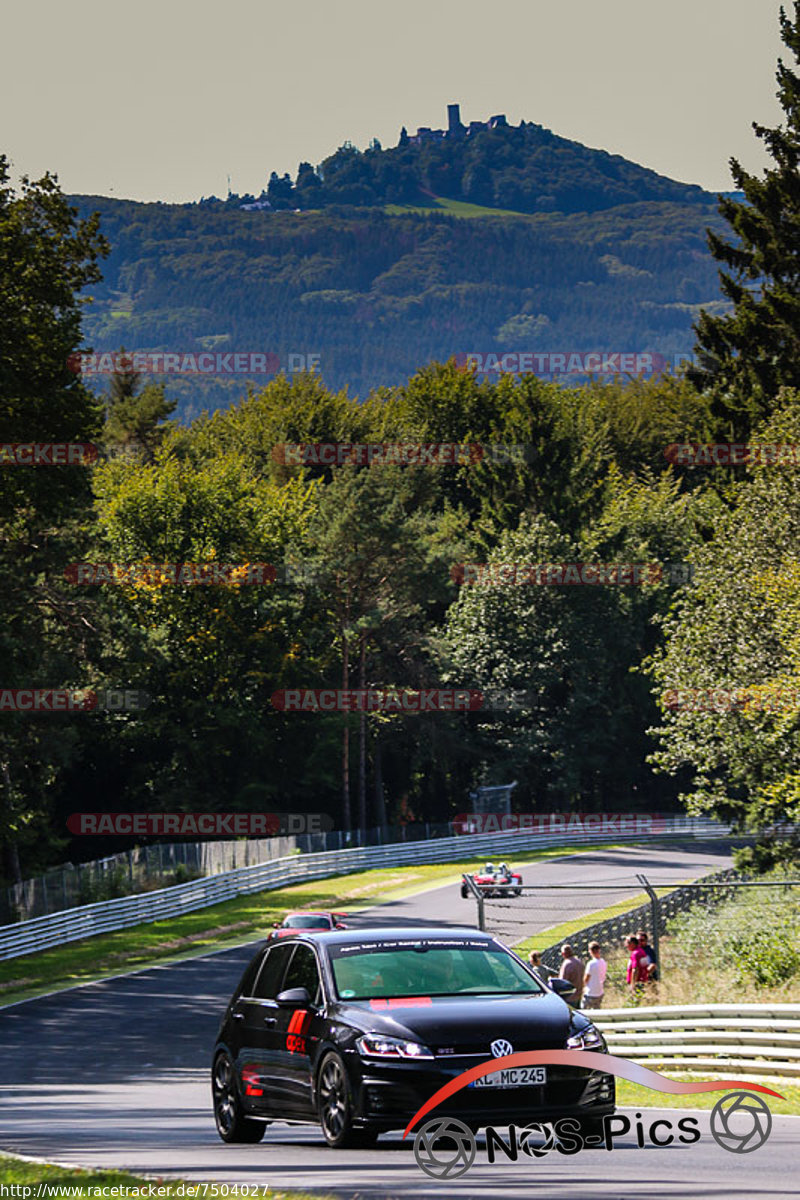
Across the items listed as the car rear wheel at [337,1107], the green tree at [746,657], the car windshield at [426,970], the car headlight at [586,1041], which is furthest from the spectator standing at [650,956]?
the green tree at [746,657]

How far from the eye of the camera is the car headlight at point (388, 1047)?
1010 centimetres

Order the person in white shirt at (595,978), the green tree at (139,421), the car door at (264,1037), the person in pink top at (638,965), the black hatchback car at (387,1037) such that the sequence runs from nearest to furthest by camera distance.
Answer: the black hatchback car at (387,1037) → the car door at (264,1037) → the person in pink top at (638,965) → the person in white shirt at (595,978) → the green tree at (139,421)

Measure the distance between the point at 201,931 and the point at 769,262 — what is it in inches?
1014

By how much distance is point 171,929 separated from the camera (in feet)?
161

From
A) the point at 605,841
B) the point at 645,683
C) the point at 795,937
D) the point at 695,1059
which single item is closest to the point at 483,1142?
the point at 695,1059

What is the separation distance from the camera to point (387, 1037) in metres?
10.3

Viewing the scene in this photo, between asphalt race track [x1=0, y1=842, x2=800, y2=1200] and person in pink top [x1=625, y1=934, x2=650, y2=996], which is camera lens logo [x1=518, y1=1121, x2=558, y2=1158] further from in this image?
person in pink top [x1=625, y1=934, x2=650, y2=996]

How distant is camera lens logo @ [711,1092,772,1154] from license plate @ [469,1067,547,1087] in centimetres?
190

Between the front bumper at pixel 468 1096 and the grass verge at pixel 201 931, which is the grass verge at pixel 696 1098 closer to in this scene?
the front bumper at pixel 468 1096

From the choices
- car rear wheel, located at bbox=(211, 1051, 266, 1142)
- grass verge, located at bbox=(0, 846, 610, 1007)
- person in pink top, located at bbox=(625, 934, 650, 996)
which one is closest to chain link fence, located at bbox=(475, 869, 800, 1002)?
person in pink top, located at bbox=(625, 934, 650, 996)

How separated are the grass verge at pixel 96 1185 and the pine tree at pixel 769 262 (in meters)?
38.5

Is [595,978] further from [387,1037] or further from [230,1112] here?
[387,1037]

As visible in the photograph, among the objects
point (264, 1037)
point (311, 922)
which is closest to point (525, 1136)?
point (264, 1037)

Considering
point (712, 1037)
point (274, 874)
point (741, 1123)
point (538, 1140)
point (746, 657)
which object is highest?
point (746, 657)
